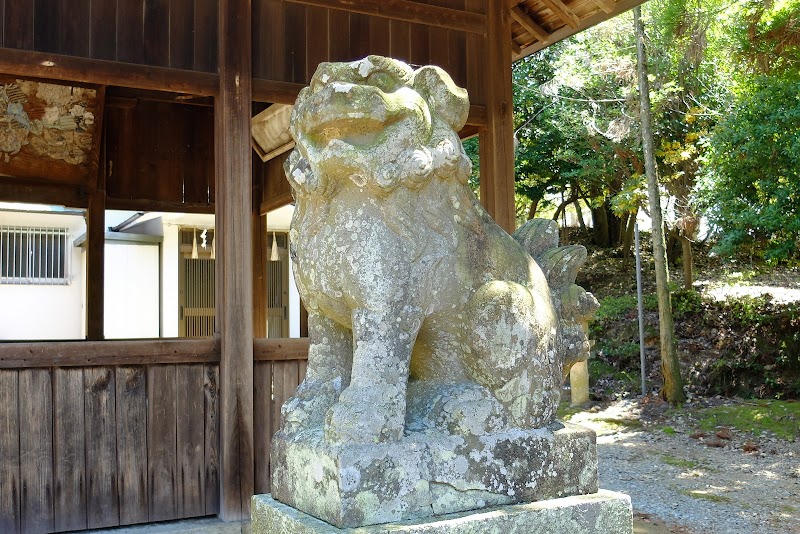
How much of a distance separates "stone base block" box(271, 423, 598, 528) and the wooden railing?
84.6 inches

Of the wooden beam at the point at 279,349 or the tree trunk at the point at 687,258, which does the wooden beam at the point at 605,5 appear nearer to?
the wooden beam at the point at 279,349

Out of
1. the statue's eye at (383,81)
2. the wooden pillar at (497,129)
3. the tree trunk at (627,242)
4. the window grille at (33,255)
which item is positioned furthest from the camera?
the tree trunk at (627,242)

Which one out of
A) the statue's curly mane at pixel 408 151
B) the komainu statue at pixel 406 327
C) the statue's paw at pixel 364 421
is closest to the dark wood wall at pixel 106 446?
the komainu statue at pixel 406 327

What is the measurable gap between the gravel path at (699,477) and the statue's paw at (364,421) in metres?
3.82

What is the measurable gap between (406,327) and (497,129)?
3.34 m

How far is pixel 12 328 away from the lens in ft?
31.5

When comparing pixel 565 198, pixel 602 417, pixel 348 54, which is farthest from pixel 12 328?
pixel 565 198

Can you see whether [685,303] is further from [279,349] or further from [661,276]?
[279,349]

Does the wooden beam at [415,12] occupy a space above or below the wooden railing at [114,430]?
above

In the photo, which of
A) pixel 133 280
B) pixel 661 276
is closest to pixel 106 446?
pixel 133 280

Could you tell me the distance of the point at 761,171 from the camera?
8836mm

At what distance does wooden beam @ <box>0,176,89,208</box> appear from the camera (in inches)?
304

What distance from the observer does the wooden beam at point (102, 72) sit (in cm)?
401

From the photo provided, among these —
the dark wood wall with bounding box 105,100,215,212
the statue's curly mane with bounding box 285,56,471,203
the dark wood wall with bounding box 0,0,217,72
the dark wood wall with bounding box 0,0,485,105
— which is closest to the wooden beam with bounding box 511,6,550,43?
the dark wood wall with bounding box 0,0,485,105
